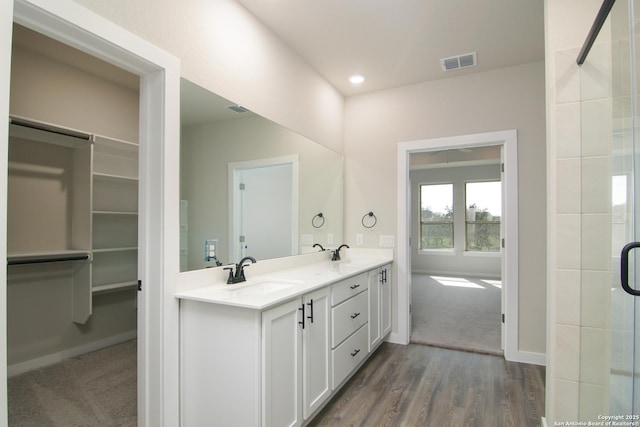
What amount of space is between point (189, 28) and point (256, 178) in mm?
1087

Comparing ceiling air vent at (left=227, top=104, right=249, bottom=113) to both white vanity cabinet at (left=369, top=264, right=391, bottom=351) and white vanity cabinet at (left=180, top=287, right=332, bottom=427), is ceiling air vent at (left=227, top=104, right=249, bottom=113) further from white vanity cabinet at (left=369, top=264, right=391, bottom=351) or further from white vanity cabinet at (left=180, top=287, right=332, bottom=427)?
white vanity cabinet at (left=369, top=264, right=391, bottom=351)

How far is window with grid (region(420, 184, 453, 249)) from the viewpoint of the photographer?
26.5 ft

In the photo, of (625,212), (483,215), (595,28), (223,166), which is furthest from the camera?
(483,215)

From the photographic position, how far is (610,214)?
1.50m

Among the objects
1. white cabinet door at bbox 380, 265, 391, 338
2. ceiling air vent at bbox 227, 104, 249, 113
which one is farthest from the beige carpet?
ceiling air vent at bbox 227, 104, 249, 113

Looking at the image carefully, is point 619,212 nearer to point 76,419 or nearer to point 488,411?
point 488,411

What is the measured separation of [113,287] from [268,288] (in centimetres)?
209

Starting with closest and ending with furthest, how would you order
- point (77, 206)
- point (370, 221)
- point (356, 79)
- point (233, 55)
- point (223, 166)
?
point (233, 55)
point (223, 166)
point (77, 206)
point (356, 79)
point (370, 221)

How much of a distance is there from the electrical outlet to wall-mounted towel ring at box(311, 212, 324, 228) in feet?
2.31

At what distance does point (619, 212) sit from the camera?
1.40m

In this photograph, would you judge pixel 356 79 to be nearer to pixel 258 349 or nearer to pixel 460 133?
pixel 460 133

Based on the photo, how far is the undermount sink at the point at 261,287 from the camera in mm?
1784

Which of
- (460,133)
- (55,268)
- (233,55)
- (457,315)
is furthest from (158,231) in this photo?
(457,315)

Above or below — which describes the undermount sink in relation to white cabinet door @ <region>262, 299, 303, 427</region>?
above
